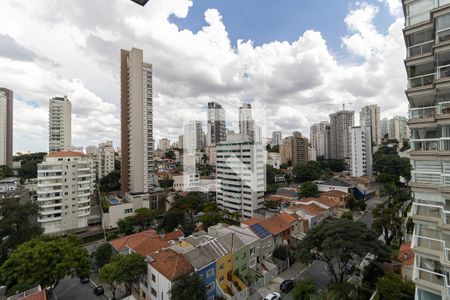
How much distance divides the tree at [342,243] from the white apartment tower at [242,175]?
13782 millimetres

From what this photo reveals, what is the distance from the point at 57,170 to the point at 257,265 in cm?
2133

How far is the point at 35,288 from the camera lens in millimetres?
10492

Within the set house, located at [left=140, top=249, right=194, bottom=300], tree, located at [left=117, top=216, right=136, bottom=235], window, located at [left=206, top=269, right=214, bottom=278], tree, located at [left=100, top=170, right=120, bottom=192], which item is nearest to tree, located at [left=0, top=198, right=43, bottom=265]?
tree, located at [left=117, top=216, right=136, bottom=235]

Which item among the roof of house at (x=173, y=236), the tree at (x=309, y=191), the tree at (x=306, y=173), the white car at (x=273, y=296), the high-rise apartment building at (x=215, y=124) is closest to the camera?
the white car at (x=273, y=296)

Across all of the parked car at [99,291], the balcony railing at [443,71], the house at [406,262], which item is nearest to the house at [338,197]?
the house at [406,262]

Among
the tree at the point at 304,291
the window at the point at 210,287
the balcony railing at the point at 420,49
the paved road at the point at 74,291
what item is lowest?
the paved road at the point at 74,291

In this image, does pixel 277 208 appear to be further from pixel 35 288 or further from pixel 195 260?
pixel 35 288

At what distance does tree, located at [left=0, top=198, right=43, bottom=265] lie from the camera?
1523 cm

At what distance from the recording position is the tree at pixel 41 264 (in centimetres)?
1055

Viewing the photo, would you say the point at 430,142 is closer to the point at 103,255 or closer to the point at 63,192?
the point at 103,255

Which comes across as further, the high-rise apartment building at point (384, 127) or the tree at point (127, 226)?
the high-rise apartment building at point (384, 127)

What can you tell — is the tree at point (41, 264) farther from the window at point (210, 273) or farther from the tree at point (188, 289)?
the window at point (210, 273)

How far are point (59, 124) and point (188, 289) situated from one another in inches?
1785

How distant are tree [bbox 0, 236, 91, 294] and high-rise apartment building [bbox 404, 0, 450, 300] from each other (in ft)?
47.1
